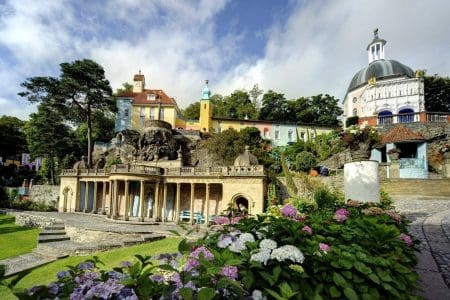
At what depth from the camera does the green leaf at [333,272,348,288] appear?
2305 millimetres

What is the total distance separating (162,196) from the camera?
2675cm

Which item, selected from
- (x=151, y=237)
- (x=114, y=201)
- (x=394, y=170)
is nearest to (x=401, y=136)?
(x=394, y=170)

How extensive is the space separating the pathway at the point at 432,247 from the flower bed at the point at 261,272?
722 mm

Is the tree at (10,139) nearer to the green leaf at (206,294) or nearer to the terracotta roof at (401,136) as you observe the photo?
the terracotta roof at (401,136)

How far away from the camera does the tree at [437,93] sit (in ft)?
126

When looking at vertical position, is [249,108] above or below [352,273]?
above

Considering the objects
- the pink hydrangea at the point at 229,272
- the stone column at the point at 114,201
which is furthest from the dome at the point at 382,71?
the pink hydrangea at the point at 229,272

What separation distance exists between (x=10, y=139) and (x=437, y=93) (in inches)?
2858

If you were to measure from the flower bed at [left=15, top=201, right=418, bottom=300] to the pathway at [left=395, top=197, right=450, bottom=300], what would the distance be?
2.37 feet

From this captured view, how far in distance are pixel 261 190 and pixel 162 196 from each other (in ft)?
35.0

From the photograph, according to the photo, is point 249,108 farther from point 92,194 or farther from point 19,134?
point 19,134

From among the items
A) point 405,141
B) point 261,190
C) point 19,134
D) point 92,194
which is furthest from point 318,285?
point 19,134

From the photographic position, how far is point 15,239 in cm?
1944

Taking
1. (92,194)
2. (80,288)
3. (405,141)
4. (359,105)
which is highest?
(359,105)
